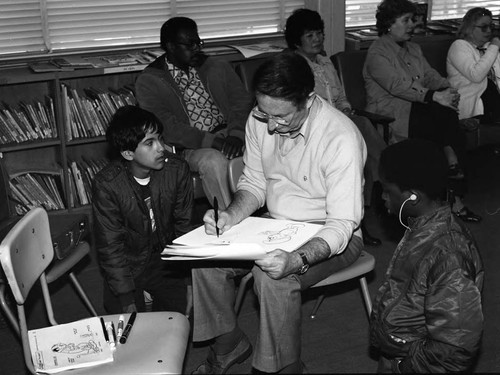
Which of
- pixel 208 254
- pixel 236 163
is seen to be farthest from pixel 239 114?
pixel 208 254

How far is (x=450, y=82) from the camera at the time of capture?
16.3 feet

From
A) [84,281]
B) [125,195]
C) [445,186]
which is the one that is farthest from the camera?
[84,281]

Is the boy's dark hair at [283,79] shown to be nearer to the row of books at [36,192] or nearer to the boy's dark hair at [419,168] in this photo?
the boy's dark hair at [419,168]

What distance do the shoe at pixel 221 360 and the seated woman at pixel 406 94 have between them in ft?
6.68

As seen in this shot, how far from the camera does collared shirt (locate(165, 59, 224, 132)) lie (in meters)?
4.12

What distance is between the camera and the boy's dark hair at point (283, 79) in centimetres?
252

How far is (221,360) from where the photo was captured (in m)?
2.87

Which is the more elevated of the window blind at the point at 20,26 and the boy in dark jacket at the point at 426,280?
the window blind at the point at 20,26

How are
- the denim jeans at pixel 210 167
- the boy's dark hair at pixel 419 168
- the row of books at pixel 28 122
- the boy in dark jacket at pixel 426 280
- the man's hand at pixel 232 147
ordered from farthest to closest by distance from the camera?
the row of books at pixel 28 122, the man's hand at pixel 232 147, the denim jeans at pixel 210 167, the boy's dark hair at pixel 419 168, the boy in dark jacket at pixel 426 280

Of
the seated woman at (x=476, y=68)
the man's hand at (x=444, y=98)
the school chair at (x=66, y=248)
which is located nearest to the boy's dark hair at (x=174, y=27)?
the school chair at (x=66, y=248)

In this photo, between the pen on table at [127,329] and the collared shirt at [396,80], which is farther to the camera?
the collared shirt at [396,80]

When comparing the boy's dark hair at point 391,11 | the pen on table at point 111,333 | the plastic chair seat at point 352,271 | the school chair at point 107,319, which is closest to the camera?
the school chair at point 107,319

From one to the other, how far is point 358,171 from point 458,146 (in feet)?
7.11

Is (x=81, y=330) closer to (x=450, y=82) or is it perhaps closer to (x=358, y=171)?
(x=358, y=171)
